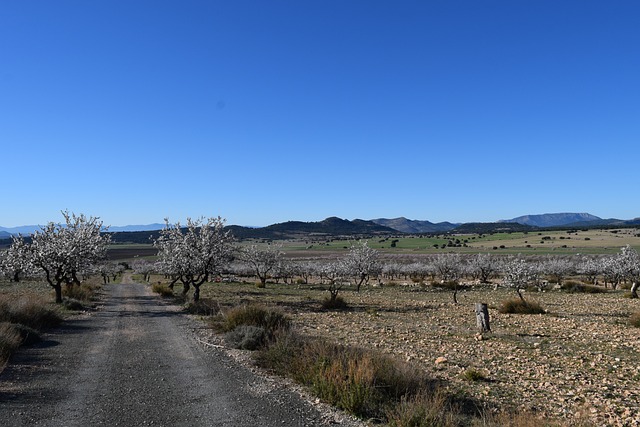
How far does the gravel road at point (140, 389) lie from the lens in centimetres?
768

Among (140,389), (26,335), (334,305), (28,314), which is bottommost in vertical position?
(334,305)

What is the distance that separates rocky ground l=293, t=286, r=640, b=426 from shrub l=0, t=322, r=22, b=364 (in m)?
9.84

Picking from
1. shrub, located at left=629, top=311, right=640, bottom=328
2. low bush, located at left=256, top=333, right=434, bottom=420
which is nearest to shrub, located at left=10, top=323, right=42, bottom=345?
low bush, located at left=256, top=333, right=434, bottom=420

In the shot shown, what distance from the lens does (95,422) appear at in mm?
7461

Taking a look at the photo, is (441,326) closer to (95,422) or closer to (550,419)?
(550,419)

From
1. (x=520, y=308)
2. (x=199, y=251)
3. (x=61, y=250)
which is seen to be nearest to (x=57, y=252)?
(x=61, y=250)

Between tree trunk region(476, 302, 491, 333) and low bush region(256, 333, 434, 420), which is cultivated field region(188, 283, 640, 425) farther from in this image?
low bush region(256, 333, 434, 420)

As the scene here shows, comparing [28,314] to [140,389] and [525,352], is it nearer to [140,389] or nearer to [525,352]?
[140,389]

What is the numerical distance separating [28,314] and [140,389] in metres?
10.2

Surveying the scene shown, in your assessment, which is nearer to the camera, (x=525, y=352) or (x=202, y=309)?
(x=525, y=352)

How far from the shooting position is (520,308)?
86.0 feet

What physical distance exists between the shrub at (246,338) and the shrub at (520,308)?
1743 cm

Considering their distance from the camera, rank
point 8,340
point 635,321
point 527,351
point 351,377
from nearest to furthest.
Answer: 1. point 351,377
2. point 8,340
3. point 527,351
4. point 635,321

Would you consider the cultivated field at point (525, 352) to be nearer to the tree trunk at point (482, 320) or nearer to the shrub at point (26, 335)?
the tree trunk at point (482, 320)
